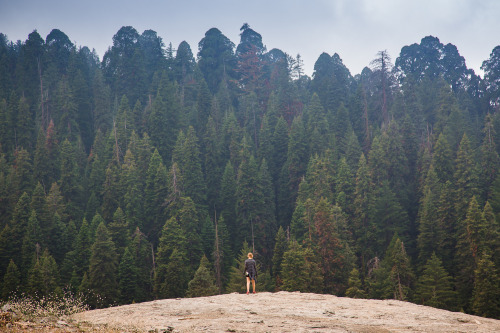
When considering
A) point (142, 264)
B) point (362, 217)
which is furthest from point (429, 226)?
point (142, 264)

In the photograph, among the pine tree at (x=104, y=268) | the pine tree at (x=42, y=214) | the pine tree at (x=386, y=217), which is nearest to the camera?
the pine tree at (x=104, y=268)

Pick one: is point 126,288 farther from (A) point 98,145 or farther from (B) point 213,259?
(A) point 98,145

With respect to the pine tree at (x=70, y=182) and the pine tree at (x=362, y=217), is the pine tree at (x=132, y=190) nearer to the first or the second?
the pine tree at (x=70, y=182)

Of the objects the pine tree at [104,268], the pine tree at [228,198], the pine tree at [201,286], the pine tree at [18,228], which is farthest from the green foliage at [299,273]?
the pine tree at [18,228]

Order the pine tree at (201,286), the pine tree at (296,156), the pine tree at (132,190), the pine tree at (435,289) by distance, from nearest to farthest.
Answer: the pine tree at (435,289) → the pine tree at (201,286) → the pine tree at (132,190) → the pine tree at (296,156)

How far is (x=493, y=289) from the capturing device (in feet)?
126

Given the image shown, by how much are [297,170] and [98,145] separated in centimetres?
3781

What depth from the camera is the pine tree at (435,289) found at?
131ft

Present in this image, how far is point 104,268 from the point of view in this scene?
47781mm

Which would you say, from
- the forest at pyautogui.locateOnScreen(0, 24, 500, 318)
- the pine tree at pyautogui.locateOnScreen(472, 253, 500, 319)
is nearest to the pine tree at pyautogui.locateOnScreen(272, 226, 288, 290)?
the forest at pyautogui.locateOnScreen(0, 24, 500, 318)

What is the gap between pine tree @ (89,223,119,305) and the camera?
1822 inches

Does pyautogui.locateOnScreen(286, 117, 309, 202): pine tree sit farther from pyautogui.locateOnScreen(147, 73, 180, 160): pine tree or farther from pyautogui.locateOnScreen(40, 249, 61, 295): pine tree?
pyautogui.locateOnScreen(40, 249, 61, 295): pine tree

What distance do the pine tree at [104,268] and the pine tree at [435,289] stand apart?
3373 centimetres

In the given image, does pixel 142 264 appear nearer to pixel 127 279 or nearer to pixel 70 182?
pixel 127 279
